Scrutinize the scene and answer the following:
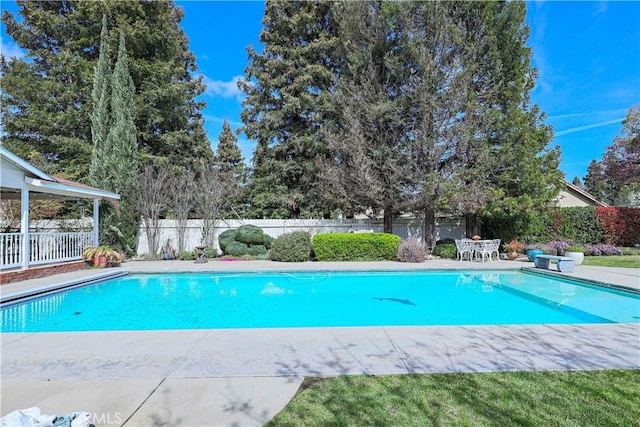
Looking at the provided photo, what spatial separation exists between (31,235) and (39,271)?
1.28 m

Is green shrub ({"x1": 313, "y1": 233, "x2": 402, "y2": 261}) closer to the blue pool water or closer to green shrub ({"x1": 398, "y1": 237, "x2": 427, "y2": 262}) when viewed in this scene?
green shrub ({"x1": 398, "y1": 237, "x2": 427, "y2": 262})

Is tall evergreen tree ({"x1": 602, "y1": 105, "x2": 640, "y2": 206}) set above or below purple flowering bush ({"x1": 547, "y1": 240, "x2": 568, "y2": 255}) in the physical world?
above

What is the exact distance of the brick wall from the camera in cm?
838

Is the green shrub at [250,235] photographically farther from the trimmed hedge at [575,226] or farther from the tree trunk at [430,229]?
the trimmed hedge at [575,226]

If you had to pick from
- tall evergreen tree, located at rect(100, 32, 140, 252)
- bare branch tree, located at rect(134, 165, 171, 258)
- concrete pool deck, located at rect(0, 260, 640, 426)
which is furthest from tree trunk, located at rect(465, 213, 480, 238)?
tall evergreen tree, located at rect(100, 32, 140, 252)

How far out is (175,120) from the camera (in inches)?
774

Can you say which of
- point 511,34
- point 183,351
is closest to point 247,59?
point 511,34

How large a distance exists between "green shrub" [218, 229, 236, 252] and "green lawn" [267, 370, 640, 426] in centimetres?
1275

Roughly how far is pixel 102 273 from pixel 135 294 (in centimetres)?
232

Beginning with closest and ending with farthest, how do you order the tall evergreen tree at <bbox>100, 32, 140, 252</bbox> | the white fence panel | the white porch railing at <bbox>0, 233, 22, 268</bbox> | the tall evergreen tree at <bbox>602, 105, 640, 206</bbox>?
the white porch railing at <bbox>0, 233, 22, 268</bbox>, the white fence panel, the tall evergreen tree at <bbox>100, 32, 140, 252</bbox>, the tall evergreen tree at <bbox>602, 105, 640, 206</bbox>

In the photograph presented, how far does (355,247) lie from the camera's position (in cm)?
1353

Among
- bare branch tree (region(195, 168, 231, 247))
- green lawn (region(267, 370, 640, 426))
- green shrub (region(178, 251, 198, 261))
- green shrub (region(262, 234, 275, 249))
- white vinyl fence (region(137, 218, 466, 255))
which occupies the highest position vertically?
bare branch tree (region(195, 168, 231, 247))

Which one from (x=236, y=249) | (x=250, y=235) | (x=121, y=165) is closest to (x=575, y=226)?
(x=250, y=235)

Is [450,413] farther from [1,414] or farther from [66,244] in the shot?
[66,244]
